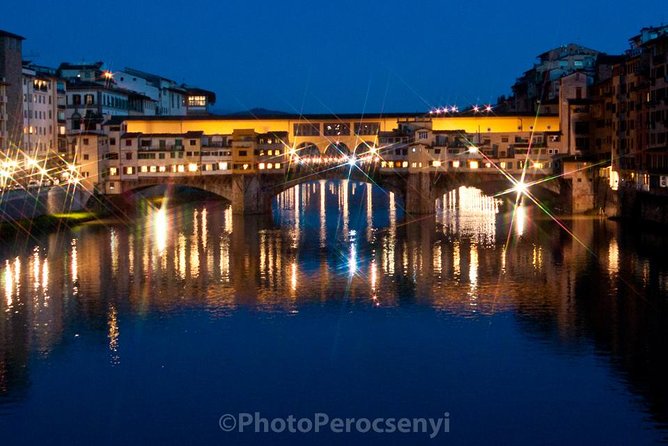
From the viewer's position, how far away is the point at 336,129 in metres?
55.8

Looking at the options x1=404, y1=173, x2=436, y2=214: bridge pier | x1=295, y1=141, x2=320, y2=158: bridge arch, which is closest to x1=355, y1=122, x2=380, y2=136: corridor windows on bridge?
x1=295, y1=141, x2=320, y2=158: bridge arch

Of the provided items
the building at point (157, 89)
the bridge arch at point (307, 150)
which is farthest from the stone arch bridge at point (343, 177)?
the building at point (157, 89)

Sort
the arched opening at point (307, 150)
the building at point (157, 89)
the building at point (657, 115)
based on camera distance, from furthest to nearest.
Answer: the building at point (157, 89), the arched opening at point (307, 150), the building at point (657, 115)

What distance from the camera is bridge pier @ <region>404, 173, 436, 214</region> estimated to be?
48750 mm

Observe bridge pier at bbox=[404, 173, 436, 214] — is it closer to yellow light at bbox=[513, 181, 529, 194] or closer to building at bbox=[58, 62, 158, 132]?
yellow light at bbox=[513, 181, 529, 194]

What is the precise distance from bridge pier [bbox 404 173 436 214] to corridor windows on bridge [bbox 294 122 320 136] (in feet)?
27.1

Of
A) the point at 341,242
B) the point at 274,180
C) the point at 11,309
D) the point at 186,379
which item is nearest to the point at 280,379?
the point at 186,379

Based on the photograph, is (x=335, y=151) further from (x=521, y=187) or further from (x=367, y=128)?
(x=521, y=187)

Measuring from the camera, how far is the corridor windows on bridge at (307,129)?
55.4 meters

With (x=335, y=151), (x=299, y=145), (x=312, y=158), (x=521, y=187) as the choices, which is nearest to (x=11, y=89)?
(x=299, y=145)

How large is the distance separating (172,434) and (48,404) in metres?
2.50

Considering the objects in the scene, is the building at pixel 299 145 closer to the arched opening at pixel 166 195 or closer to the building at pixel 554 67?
the arched opening at pixel 166 195

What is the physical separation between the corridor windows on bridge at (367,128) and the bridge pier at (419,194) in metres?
6.83

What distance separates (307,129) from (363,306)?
104 ft
